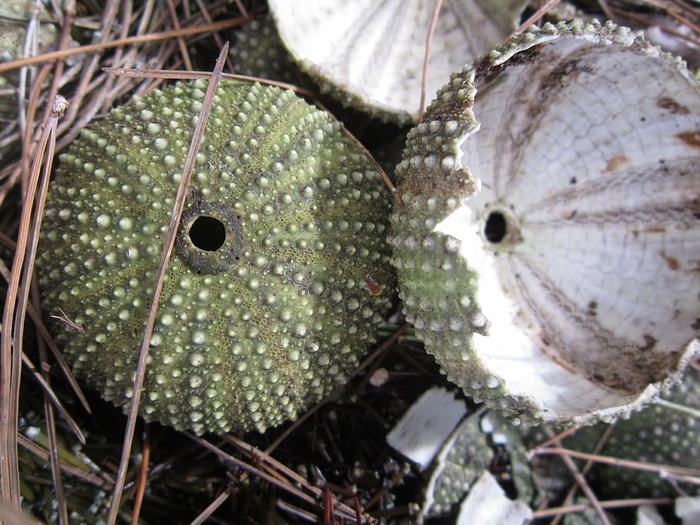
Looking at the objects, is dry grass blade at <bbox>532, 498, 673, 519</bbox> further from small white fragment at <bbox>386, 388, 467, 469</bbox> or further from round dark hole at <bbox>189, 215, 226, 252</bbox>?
round dark hole at <bbox>189, 215, 226, 252</bbox>

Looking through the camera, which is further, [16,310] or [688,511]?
[688,511]

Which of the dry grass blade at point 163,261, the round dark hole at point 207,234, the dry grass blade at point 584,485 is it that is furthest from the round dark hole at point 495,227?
the dry grass blade at point 163,261

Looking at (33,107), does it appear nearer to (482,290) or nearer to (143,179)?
(143,179)

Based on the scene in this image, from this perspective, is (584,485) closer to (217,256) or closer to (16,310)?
(217,256)

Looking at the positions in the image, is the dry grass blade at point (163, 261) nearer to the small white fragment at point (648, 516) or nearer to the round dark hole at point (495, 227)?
the round dark hole at point (495, 227)

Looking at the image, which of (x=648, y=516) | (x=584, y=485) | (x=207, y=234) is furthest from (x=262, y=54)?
(x=648, y=516)

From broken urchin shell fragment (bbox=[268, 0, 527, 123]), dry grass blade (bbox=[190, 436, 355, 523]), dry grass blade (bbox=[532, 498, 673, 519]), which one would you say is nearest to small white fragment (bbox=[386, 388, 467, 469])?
dry grass blade (bbox=[190, 436, 355, 523])

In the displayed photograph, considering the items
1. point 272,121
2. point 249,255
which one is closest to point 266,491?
point 249,255
